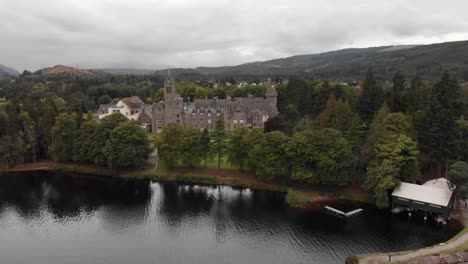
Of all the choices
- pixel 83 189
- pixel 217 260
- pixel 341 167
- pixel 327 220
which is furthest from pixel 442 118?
pixel 83 189

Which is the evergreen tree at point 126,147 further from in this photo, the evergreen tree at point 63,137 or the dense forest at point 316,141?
the evergreen tree at point 63,137

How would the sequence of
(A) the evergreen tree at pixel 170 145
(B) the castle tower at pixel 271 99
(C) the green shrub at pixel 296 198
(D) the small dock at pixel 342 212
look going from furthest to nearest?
(B) the castle tower at pixel 271 99
(A) the evergreen tree at pixel 170 145
(C) the green shrub at pixel 296 198
(D) the small dock at pixel 342 212

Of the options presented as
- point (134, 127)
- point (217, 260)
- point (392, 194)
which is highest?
point (134, 127)

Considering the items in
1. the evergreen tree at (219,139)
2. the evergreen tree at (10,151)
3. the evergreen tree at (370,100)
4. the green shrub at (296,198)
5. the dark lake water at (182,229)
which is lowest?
the dark lake water at (182,229)

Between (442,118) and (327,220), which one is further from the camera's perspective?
(442,118)

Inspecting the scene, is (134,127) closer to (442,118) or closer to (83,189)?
(83,189)

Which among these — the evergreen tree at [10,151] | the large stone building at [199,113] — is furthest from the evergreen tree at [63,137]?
the large stone building at [199,113]

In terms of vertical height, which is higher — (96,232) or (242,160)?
(242,160)
